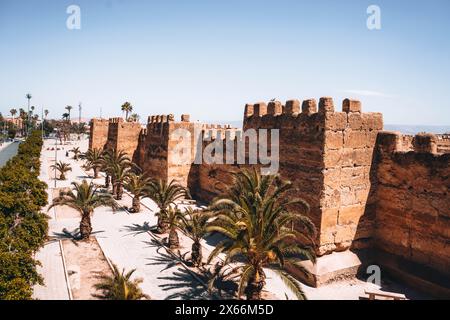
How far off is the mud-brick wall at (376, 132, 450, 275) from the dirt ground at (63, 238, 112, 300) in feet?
31.3

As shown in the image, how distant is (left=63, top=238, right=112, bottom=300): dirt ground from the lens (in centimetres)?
1026

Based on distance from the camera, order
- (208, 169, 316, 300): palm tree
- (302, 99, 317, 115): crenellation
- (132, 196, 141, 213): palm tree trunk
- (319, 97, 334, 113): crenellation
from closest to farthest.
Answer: (208, 169, 316, 300): palm tree, (319, 97, 334, 113): crenellation, (302, 99, 317, 115): crenellation, (132, 196, 141, 213): palm tree trunk

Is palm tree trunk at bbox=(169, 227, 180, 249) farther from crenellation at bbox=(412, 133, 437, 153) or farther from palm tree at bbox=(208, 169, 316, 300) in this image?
crenellation at bbox=(412, 133, 437, 153)

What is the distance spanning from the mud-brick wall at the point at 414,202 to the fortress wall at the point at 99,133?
27.5 meters

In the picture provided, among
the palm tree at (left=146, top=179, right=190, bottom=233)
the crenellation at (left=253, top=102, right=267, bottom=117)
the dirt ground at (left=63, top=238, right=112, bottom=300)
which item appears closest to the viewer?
the dirt ground at (left=63, top=238, right=112, bottom=300)

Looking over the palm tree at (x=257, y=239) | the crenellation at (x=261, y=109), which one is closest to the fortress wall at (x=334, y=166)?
the palm tree at (x=257, y=239)

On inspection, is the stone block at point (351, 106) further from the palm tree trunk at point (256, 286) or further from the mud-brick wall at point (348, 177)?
the palm tree trunk at point (256, 286)

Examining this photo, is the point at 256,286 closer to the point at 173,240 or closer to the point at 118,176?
the point at 173,240

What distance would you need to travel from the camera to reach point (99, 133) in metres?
33.7

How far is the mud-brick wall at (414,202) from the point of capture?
10.4 meters

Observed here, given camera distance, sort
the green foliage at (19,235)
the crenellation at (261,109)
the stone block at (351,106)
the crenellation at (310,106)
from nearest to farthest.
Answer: the green foliage at (19,235) < the stone block at (351,106) < the crenellation at (310,106) < the crenellation at (261,109)

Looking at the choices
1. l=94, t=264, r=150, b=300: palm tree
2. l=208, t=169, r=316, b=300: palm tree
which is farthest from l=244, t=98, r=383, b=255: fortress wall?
l=94, t=264, r=150, b=300: palm tree

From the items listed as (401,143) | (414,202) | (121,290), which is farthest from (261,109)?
(121,290)
